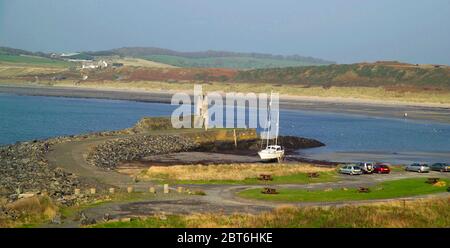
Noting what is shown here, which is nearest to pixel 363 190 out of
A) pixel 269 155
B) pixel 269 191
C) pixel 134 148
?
pixel 269 191

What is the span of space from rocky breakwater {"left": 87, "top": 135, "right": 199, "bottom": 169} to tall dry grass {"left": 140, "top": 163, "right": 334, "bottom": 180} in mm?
8095

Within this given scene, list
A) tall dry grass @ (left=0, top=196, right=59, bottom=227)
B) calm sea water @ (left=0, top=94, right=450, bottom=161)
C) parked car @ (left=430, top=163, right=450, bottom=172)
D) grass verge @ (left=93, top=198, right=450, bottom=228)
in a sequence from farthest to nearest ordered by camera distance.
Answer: calm sea water @ (left=0, top=94, right=450, bottom=161), parked car @ (left=430, top=163, right=450, bottom=172), tall dry grass @ (left=0, top=196, right=59, bottom=227), grass verge @ (left=93, top=198, right=450, bottom=228)

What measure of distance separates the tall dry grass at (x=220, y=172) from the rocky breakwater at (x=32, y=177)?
21.5 feet

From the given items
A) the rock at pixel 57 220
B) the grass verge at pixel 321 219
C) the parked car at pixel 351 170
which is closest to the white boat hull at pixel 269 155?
the parked car at pixel 351 170

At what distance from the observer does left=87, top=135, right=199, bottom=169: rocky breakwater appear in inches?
2442

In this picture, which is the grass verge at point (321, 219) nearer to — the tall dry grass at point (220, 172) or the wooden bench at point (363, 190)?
the wooden bench at point (363, 190)

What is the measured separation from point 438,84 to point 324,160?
126347 millimetres

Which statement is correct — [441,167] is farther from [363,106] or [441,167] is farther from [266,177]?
[363,106]

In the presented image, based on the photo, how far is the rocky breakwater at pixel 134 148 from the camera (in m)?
62.0

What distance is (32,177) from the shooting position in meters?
47.9

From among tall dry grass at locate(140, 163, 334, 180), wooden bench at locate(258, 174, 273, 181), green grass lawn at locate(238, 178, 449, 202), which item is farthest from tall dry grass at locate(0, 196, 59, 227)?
wooden bench at locate(258, 174, 273, 181)

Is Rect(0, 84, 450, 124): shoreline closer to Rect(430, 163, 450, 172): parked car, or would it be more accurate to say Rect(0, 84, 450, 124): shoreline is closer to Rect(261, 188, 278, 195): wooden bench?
Rect(430, 163, 450, 172): parked car

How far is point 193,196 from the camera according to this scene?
40344mm
